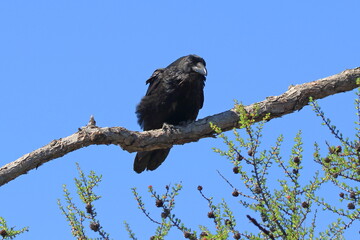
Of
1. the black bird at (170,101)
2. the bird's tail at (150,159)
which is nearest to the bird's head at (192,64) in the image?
the black bird at (170,101)

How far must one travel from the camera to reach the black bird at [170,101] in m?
6.60

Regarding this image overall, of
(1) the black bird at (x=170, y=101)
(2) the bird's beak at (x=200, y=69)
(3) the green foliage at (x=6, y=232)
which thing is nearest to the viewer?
(3) the green foliage at (x=6, y=232)

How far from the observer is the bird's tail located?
669cm

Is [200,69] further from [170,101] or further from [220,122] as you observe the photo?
[220,122]

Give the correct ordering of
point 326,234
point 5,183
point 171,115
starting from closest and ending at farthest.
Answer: point 326,234 → point 5,183 → point 171,115

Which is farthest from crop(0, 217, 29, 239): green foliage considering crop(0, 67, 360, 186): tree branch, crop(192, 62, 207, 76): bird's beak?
crop(192, 62, 207, 76): bird's beak

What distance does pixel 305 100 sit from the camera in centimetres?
586

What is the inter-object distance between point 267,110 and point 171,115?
4.12ft

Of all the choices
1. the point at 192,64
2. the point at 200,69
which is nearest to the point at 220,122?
the point at 200,69

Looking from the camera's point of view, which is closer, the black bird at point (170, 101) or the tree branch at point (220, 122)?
the tree branch at point (220, 122)

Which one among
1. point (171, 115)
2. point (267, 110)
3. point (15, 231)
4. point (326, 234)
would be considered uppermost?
point (171, 115)

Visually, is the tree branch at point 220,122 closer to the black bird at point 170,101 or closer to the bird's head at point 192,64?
the black bird at point 170,101

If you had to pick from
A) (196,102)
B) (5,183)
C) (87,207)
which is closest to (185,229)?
(87,207)

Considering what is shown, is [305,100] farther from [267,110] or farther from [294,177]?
[294,177]
